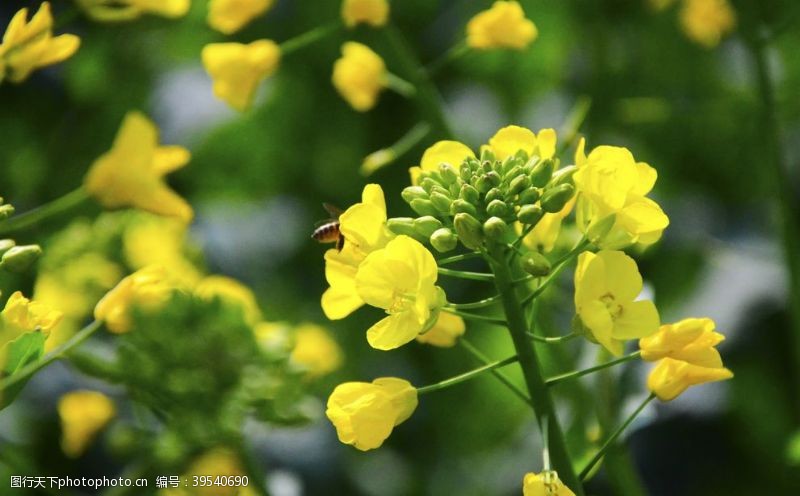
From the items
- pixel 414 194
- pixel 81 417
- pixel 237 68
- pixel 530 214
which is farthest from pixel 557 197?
pixel 81 417

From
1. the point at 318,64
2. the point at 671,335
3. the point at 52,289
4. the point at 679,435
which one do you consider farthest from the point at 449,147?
the point at 318,64

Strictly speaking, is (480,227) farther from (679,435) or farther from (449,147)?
(679,435)

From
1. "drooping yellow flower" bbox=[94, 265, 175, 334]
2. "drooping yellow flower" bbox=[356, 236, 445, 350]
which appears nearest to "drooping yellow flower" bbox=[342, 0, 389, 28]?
→ "drooping yellow flower" bbox=[94, 265, 175, 334]

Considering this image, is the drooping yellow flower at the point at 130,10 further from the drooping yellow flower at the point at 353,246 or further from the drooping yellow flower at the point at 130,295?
the drooping yellow flower at the point at 353,246

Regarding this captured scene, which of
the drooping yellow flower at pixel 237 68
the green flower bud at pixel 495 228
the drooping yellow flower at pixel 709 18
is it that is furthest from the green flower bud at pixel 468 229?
the drooping yellow flower at pixel 709 18

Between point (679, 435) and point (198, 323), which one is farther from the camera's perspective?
point (679, 435)
